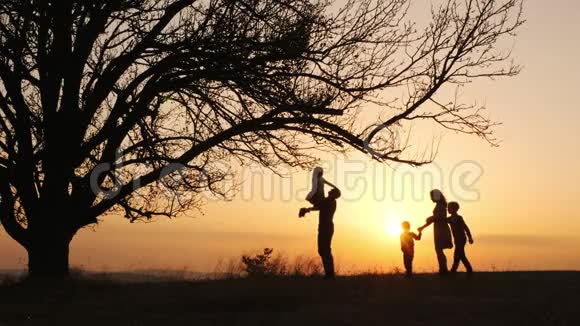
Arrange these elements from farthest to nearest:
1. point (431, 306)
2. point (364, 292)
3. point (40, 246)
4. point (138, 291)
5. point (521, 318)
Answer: point (40, 246)
point (138, 291)
point (364, 292)
point (431, 306)
point (521, 318)

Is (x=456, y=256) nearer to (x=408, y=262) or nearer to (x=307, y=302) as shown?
(x=408, y=262)

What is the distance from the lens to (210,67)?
55.0 ft

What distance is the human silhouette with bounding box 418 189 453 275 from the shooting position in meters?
16.5

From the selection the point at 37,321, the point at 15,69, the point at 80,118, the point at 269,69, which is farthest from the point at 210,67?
the point at 37,321

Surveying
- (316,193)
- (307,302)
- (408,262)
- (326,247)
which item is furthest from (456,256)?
(307,302)

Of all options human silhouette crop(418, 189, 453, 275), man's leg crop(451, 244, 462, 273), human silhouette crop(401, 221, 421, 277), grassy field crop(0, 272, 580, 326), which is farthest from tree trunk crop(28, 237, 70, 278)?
man's leg crop(451, 244, 462, 273)

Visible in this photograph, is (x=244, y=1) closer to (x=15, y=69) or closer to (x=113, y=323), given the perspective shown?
(x=15, y=69)


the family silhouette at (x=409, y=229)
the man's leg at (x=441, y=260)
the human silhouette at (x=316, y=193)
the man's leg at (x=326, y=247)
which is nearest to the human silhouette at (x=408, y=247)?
the family silhouette at (x=409, y=229)

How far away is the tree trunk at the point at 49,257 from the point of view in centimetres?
1786

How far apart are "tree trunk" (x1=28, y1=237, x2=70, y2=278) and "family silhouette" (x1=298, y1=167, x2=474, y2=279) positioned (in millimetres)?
6211

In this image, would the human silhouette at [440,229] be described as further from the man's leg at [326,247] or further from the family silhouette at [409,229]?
the man's leg at [326,247]

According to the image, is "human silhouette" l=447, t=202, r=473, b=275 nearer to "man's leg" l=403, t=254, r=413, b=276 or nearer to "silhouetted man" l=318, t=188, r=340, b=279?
"man's leg" l=403, t=254, r=413, b=276

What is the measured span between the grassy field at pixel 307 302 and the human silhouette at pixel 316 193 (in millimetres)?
1464

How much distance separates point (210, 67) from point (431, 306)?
7.63 metres
